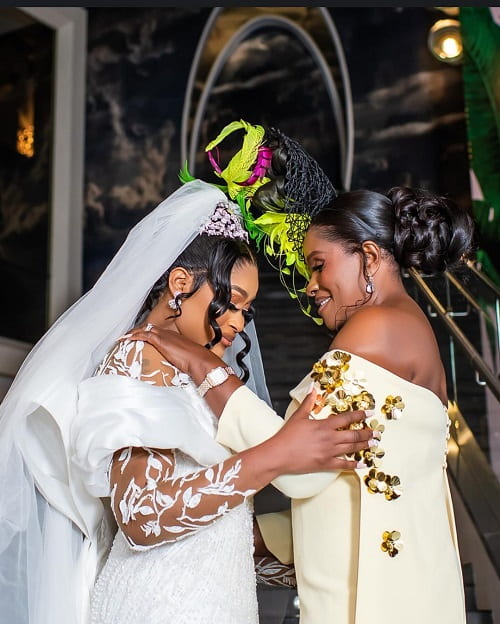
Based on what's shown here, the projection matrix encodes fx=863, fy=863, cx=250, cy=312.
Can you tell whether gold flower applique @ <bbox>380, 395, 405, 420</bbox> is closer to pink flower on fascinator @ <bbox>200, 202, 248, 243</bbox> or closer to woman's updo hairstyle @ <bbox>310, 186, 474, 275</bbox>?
woman's updo hairstyle @ <bbox>310, 186, 474, 275</bbox>

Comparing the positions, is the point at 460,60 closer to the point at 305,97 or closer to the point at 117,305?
the point at 305,97

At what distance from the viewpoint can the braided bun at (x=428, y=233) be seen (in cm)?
272

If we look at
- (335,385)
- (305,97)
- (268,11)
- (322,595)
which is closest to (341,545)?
(322,595)

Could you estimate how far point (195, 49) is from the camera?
454 inches

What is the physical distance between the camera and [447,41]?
386 inches

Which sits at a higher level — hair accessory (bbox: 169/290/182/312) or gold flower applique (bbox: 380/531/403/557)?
hair accessory (bbox: 169/290/182/312)

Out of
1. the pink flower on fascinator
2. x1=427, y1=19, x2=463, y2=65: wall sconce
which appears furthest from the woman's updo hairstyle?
x1=427, y1=19, x2=463, y2=65: wall sconce

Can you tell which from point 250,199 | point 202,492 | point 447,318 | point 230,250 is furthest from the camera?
point 447,318

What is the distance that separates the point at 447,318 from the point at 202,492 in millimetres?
3660

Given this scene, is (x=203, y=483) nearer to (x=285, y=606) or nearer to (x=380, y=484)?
(x=380, y=484)

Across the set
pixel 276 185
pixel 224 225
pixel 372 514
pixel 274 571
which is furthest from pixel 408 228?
pixel 274 571

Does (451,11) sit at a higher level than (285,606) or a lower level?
higher

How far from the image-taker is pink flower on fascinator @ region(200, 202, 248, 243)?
2.82m

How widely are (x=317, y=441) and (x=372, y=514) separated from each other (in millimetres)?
314
